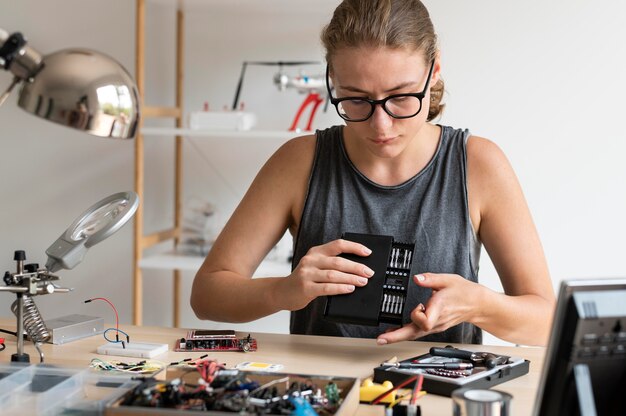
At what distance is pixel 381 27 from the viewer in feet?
5.01

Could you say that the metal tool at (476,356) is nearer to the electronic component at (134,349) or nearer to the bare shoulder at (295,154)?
the electronic component at (134,349)

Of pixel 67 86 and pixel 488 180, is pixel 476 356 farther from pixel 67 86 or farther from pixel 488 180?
pixel 67 86

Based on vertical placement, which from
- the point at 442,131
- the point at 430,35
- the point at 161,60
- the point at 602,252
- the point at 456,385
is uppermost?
the point at 161,60

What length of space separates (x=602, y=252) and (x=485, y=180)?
4.25 feet

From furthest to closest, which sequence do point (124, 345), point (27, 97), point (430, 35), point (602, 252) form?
point (602, 252)
point (430, 35)
point (124, 345)
point (27, 97)

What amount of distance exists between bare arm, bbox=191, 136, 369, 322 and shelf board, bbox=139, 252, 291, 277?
2.45 feet

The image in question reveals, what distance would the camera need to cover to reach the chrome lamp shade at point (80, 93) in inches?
38.8

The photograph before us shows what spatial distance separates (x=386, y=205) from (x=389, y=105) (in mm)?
295

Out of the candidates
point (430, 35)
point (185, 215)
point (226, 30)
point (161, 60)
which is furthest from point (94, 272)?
point (430, 35)

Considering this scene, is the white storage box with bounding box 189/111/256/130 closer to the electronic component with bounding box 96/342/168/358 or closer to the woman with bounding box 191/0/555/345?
the woman with bounding box 191/0/555/345

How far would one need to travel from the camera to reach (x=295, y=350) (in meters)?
1.46

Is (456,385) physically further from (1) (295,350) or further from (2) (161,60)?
(2) (161,60)

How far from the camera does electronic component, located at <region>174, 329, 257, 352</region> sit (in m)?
1.45

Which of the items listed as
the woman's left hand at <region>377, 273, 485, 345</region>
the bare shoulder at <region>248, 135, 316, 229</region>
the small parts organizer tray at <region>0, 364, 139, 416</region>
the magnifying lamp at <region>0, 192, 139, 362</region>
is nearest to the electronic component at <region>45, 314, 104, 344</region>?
the magnifying lamp at <region>0, 192, 139, 362</region>
